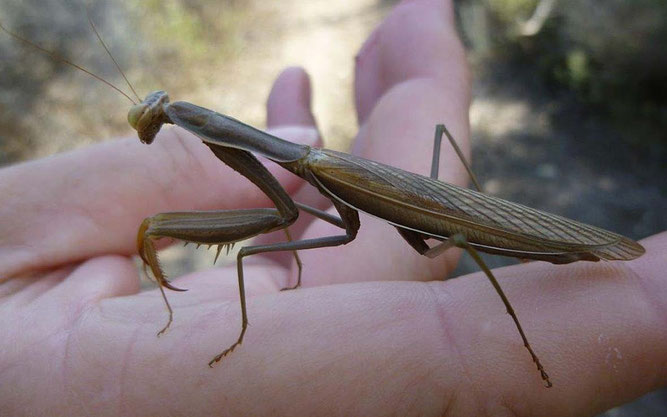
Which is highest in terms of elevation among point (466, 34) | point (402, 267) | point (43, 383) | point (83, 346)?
point (466, 34)

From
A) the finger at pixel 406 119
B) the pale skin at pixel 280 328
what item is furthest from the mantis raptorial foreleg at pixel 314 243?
the finger at pixel 406 119

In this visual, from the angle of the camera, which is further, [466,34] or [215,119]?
[466,34]

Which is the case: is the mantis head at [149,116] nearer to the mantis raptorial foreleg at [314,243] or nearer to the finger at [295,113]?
the mantis raptorial foreleg at [314,243]

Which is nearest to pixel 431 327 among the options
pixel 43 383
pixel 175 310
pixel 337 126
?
pixel 175 310

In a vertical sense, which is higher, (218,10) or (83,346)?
(218,10)

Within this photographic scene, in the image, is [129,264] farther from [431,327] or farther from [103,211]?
[431,327]

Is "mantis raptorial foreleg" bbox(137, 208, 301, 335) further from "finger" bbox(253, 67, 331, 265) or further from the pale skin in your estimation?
"finger" bbox(253, 67, 331, 265)

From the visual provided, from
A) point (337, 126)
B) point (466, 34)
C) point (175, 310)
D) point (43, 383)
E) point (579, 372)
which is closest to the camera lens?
point (579, 372)
